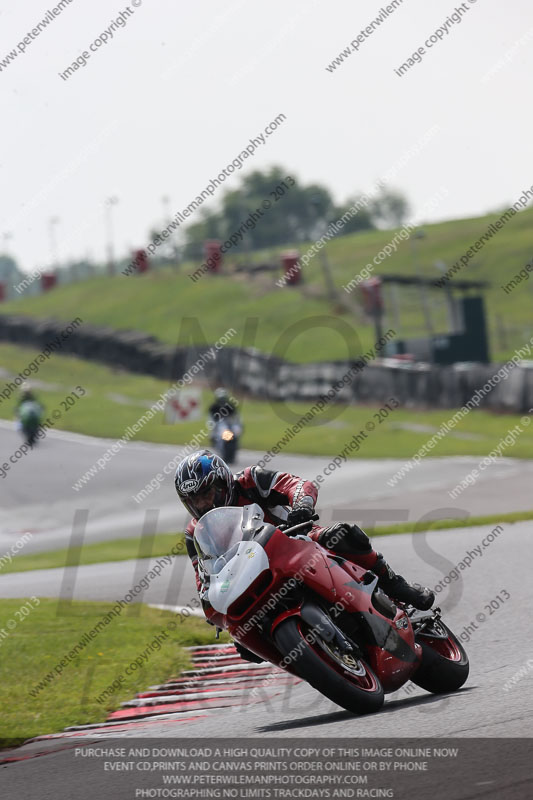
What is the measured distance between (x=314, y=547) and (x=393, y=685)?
0.83m

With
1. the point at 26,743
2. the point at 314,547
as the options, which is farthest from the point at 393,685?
the point at 26,743

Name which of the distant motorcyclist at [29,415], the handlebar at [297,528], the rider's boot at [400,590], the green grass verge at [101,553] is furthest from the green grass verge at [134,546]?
the distant motorcyclist at [29,415]

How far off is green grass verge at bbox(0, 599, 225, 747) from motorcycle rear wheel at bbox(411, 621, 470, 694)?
200 centimetres

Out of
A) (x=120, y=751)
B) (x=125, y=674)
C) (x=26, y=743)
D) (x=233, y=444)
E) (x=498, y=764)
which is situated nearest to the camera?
(x=498, y=764)

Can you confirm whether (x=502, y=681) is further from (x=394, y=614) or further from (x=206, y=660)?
(x=206, y=660)

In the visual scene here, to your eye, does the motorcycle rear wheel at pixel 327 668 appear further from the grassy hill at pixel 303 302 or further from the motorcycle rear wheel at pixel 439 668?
the grassy hill at pixel 303 302

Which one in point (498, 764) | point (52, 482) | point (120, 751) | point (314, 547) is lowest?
point (52, 482)

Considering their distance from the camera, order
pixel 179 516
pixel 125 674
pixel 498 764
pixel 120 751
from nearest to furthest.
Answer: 1. pixel 498 764
2. pixel 120 751
3. pixel 125 674
4. pixel 179 516

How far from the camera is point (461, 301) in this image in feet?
114

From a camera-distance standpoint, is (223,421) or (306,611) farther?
(223,421)

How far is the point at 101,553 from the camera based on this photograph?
15.8 meters

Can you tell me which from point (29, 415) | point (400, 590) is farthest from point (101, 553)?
point (29, 415)

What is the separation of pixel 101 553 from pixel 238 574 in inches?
404

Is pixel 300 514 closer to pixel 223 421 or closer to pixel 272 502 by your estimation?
pixel 272 502
